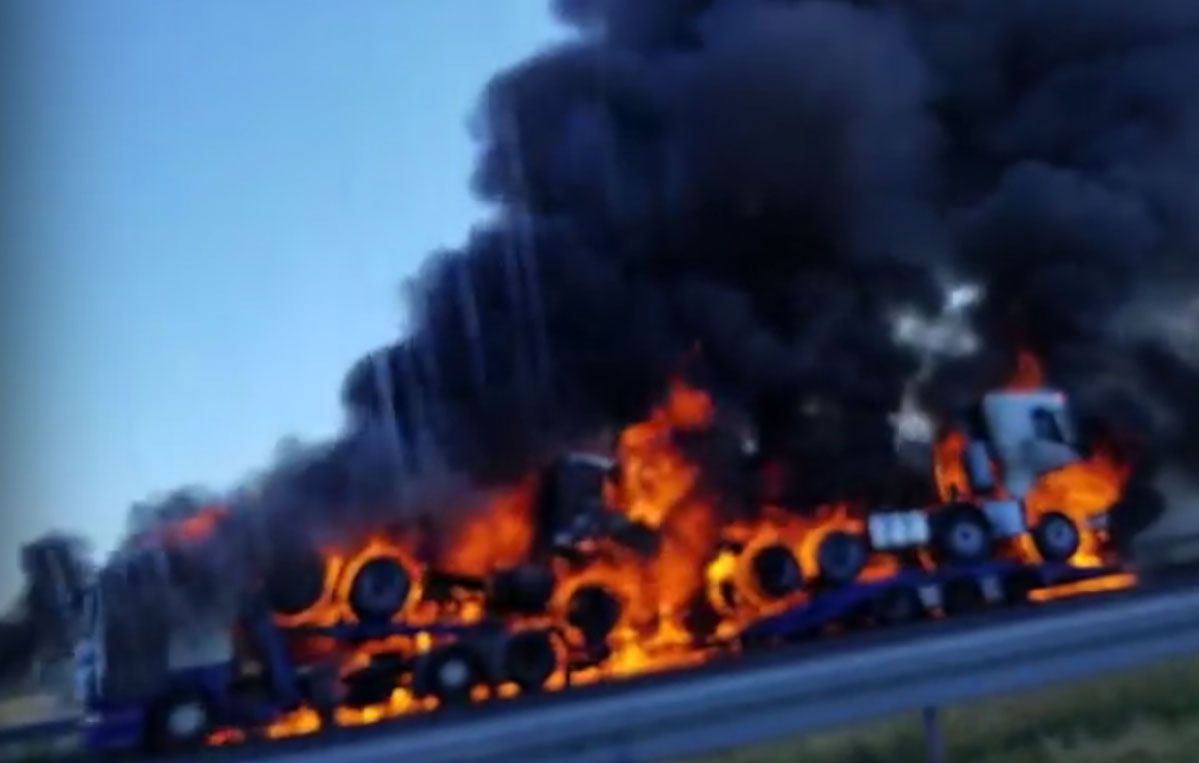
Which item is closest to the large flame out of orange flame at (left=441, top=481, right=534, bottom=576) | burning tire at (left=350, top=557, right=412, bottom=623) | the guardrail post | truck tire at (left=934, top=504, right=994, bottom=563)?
orange flame at (left=441, top=481, right=534, bottom=576)

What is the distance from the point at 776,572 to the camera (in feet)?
63.0

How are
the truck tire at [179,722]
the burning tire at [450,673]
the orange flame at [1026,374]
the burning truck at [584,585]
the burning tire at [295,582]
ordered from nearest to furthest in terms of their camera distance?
the truck tire at [179,722], the burning truck at [584,585], the burning tire at [450,673], the burning tire at [295,582], the orange flame at [1026,374]

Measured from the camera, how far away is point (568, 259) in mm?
23953

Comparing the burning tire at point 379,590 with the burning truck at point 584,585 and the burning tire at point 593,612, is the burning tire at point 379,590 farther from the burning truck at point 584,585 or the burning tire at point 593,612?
the burning tire at point 593,612

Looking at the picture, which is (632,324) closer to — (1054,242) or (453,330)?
(453,330)

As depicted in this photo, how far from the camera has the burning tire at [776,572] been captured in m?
19.1

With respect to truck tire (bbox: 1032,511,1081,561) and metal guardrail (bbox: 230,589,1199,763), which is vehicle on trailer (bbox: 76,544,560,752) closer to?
truck tire (bbox: 1032,511,1081,561)

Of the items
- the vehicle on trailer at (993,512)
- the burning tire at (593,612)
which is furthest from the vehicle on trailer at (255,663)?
the vehicle on trailer at (993,512)

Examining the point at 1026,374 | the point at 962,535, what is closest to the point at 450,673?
the point at 962,535

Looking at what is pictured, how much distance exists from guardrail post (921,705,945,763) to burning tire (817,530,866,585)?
11197 millimetres

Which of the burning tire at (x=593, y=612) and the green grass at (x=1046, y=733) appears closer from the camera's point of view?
the green grass at (x=1046, y=733)

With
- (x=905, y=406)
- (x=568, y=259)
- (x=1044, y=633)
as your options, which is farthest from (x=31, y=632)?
(x=1044, y=633)

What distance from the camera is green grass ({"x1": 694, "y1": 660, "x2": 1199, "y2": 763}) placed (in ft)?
26.8

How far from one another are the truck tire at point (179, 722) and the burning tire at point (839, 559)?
679cm
